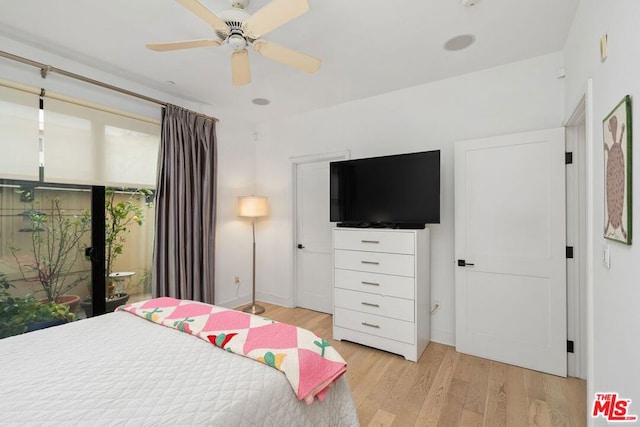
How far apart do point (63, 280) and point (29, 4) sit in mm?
2065

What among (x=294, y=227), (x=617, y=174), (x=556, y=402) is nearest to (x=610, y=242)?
(x=617, y=174)

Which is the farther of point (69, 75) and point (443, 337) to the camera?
point (443, 337)

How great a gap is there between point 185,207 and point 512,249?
3.19 m

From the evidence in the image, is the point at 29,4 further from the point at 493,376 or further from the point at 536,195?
the point at 493,376

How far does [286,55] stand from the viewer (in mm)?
1841

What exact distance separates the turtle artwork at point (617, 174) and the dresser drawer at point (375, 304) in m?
1.57

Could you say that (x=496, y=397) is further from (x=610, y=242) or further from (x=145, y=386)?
(x=145, y=386)

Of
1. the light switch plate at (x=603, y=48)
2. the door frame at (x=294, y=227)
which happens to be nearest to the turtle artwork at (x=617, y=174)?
the light switch plate at (x=603, y=48)

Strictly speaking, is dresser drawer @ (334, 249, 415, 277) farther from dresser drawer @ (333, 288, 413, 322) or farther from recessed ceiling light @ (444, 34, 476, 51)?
recessed ceiling light @ (444, 34, 476, 51)

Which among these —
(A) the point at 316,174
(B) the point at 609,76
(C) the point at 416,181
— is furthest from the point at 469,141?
(A) the point at 316,174

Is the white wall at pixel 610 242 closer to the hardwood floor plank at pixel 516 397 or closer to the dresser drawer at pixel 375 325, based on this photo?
the hardwood floor plank at pixel 516 397

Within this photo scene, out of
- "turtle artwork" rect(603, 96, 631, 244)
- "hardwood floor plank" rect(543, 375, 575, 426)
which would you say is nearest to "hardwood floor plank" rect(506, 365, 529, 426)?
"hardwood floor plank" rect(543, 375, 575, 426)

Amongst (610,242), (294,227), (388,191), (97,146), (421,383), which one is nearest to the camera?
(610,242)

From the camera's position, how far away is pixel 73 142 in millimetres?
2498
